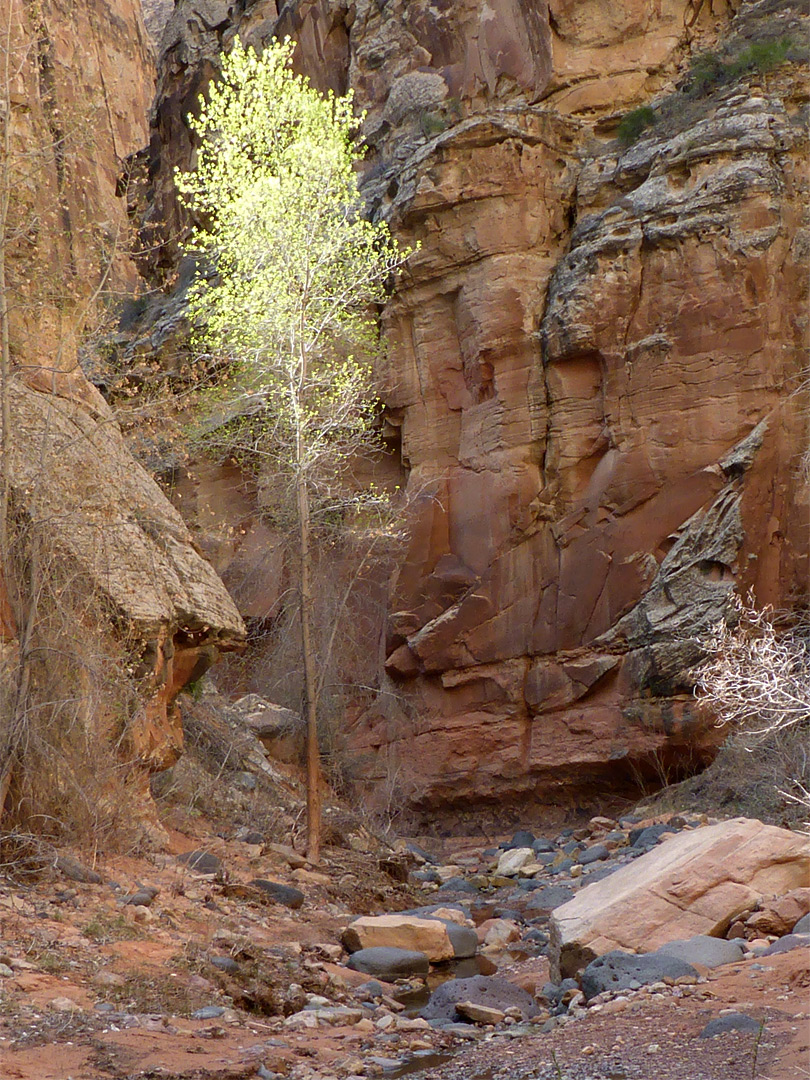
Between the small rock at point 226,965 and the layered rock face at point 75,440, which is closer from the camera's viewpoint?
the small rock at point 226,965

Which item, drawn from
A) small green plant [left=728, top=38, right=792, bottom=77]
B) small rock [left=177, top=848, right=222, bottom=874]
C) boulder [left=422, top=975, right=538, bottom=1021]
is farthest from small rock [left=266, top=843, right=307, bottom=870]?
small green plant [left=728, top=38, right=792, bottom=77]

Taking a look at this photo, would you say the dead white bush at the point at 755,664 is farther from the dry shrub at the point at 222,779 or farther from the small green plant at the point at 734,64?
the small green plant at the point at 734,64

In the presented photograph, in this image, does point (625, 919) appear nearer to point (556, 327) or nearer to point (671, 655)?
point (671, 655)

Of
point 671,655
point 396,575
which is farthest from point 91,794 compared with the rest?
point 396,575

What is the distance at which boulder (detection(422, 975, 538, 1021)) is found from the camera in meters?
8.79

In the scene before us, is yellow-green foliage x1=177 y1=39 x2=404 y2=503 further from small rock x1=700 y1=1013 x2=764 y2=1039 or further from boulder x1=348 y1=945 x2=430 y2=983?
small rock x1=700 y1=1013 x2=764 y2=1039

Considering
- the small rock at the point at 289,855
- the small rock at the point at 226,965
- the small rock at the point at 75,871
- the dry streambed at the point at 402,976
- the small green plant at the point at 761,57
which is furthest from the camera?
the small green plant at the point at 761,57

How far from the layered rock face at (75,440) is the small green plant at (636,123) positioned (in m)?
13.9

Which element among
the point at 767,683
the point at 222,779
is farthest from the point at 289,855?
the point at 767,683

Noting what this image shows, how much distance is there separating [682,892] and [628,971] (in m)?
1.44

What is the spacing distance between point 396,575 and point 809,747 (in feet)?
37.2

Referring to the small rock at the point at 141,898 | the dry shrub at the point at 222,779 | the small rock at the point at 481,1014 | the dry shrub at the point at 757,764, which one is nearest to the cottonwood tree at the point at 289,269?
the dry shrub at the point at 222,779

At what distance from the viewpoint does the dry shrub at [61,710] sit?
34.3 feet

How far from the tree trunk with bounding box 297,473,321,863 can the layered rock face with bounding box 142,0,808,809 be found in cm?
751
